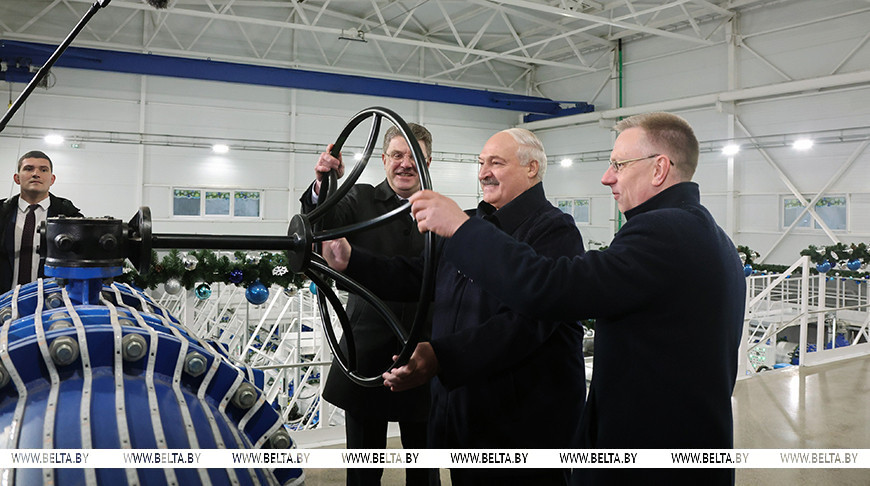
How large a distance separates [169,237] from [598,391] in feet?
3.09

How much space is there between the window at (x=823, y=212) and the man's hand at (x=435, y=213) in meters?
11.4

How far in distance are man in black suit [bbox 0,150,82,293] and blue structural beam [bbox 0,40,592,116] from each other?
340 inches

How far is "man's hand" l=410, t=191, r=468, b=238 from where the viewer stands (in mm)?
1109

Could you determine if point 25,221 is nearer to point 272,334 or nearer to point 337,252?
point 337,252

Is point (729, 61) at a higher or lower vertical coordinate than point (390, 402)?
higher

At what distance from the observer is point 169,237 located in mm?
932

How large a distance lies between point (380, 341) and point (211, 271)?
1.89 metres

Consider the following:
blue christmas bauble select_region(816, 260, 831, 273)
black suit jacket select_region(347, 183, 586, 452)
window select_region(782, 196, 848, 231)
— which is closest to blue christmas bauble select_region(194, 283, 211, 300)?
black suit jacket select_region(347, 183, 586, 452)

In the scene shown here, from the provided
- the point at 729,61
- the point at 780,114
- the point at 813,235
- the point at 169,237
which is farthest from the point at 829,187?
the point at 169,237

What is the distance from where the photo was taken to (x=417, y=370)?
1.45 m

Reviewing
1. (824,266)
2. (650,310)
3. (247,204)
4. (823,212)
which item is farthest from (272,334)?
(823,212)

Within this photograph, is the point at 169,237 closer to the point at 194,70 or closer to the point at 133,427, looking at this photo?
the point at 133,427

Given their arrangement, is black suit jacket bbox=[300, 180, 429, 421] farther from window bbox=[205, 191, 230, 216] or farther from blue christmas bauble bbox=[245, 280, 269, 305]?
window bbox=[205, 191, 230, 216]

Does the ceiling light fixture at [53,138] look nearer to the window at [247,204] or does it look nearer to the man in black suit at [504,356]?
the window at [247,204]
